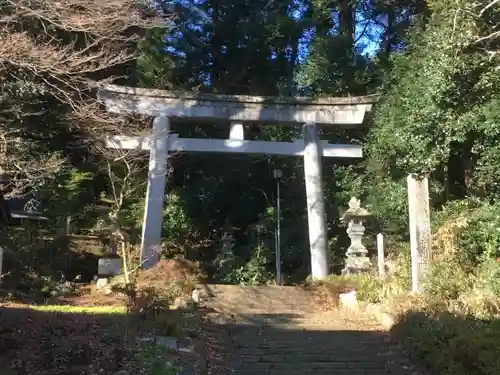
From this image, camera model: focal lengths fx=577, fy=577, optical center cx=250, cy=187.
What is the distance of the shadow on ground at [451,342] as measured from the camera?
664 cm

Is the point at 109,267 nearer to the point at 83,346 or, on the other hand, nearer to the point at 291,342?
the point at 291,342

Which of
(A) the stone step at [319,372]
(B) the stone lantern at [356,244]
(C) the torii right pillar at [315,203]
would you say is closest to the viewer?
(A) the stone step at [319,372]

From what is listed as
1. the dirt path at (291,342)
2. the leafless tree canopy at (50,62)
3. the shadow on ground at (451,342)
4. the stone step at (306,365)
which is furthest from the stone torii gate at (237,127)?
the stone step at (306,365)

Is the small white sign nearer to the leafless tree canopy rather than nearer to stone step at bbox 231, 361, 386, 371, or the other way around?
the leafless tree canopy

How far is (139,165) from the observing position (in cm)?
1769

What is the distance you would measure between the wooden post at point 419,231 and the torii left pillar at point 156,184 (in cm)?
667

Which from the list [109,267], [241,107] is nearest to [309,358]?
[241,107]

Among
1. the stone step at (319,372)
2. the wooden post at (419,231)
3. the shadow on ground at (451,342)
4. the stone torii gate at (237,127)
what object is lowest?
the stone step at (319,372)

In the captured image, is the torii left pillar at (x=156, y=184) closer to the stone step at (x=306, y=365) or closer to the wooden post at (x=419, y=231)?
the wooden post at (x=419, y=231)

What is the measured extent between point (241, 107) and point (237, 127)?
56cm

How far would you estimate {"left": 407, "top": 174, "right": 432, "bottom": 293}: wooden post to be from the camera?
10969 mm

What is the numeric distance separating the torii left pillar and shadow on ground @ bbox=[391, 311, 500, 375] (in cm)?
758

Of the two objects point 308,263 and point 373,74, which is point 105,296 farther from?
point 373,74

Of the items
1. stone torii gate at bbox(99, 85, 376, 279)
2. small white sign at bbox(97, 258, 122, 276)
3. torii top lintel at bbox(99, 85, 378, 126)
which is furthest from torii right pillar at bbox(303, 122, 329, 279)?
small white sign at bbox(97, 258, 122, 276)
